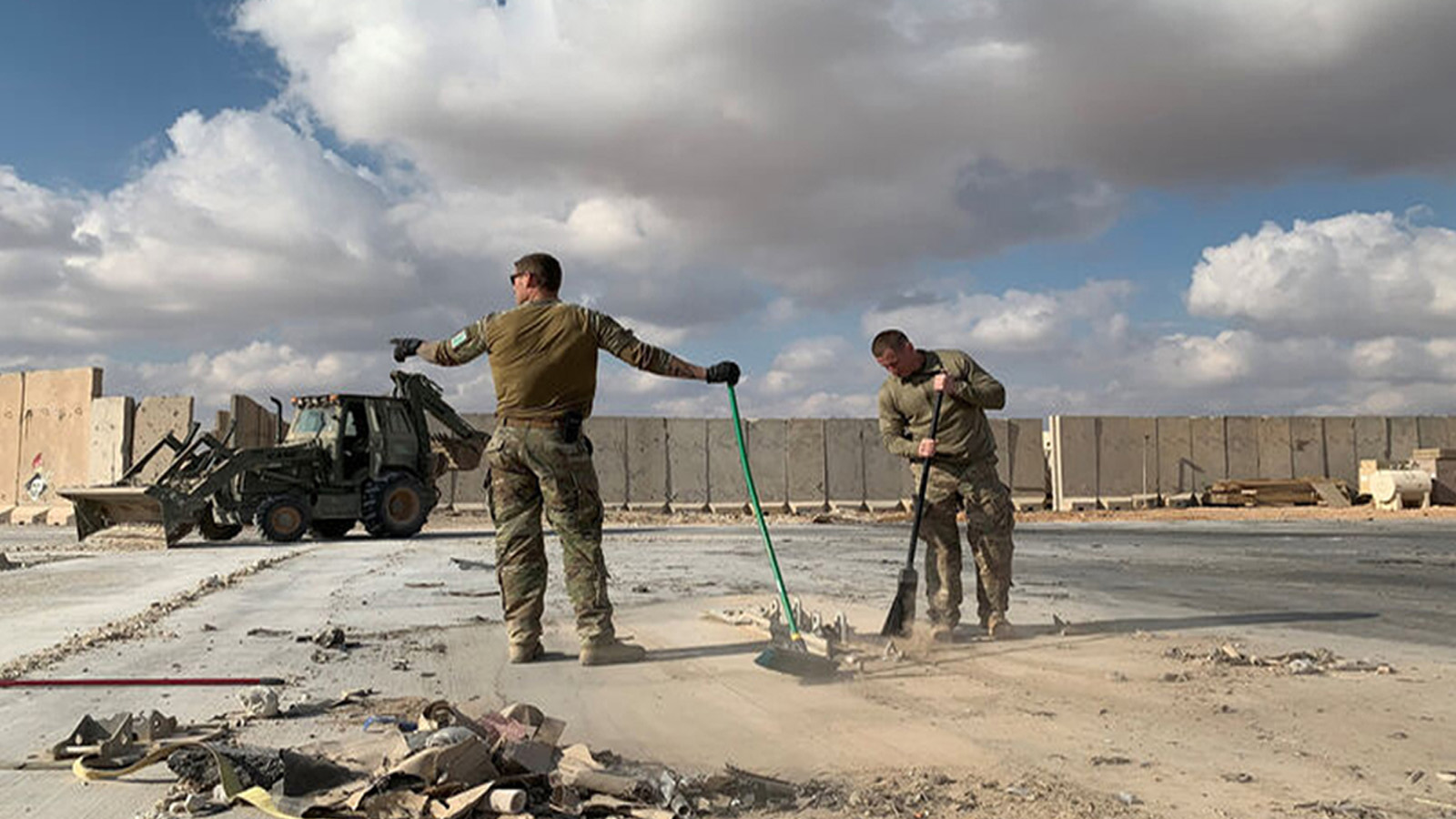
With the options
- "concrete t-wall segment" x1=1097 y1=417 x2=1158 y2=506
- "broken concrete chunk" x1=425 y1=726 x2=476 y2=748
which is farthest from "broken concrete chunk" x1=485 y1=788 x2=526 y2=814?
"concrete t-wall segment" x1=1097 y1=417 x2=1158 y2=506

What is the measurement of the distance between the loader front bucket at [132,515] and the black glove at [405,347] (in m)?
10.6

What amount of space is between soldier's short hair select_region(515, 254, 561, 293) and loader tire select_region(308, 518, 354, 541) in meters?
12.2

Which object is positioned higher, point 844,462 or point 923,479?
point 844,462

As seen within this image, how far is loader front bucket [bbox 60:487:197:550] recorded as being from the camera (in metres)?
13.9

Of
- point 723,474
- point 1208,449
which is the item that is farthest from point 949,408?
point 1208,449

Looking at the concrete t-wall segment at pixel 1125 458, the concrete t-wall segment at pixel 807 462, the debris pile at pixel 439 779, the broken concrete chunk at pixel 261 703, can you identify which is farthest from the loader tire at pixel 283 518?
the concrete t-wall segment at pixel 1125 458

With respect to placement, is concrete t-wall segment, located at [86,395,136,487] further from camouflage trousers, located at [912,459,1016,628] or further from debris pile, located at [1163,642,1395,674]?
debris pile, located at [1163,642,1395,674]

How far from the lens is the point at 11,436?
942 inches

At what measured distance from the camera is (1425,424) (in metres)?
31.4

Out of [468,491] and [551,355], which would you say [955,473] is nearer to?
[551,355]

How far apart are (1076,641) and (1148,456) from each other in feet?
84.2

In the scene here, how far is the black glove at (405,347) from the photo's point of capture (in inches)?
198

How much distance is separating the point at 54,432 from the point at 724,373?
23934mm

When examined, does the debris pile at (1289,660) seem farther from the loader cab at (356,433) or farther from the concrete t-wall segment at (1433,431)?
the concrete t-wall segment at (1433,431)
